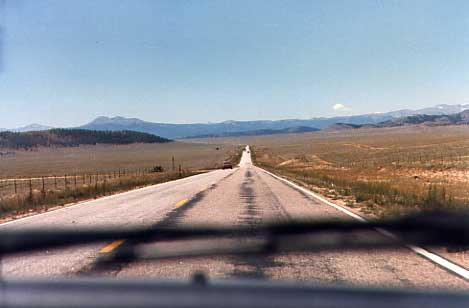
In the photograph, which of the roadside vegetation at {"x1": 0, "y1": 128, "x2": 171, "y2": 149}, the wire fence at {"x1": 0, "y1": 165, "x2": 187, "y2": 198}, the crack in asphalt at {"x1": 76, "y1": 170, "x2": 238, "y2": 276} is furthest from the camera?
the roadside vegetation at {"x1": 0, "y1": 128, "x2": 171, "y2": 149}

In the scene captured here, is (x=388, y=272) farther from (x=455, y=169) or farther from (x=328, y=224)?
(x=455, y=169)

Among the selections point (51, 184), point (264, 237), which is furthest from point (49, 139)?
point (264, 237)

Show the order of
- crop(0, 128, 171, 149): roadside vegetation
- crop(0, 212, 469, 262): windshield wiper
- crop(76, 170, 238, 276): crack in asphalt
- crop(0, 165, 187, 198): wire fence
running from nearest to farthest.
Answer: crop(76, 170, 238, 276): crack in asphalt < crop(0, 212, 469, 262): windshield wiper < crop(0, 165, 187, 198): wire fence < crop(0, 128, 171, 149): roadside vegetation

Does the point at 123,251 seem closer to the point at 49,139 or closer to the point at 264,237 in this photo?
the point at 264,237

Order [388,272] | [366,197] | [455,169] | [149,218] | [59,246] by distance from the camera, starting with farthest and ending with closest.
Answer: [455,169], [366,197], [149,218], [59,246], [388,272]

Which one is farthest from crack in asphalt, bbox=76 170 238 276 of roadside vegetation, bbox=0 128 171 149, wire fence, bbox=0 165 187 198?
roadside vegetation, bbox=0 128 171 149

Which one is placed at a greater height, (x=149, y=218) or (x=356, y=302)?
(x=356, y=302)

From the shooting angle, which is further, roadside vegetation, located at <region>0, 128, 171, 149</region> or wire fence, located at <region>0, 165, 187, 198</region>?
roadside vegetation, located at <region>0, 128, 171, 149</region>

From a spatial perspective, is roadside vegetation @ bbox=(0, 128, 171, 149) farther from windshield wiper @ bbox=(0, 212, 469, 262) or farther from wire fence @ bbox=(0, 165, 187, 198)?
windshield wiper @ bbox=(0, 212, 469, 262)

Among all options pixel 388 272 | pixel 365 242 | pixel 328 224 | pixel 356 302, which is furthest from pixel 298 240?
pixel 356 302

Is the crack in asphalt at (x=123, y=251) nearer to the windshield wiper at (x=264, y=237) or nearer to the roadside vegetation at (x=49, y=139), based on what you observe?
the windshield wiper at (x=264, y=237)

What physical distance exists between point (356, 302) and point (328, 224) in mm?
6940

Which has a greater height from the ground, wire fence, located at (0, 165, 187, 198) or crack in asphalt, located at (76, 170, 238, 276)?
crack in asphalt, located at (76, 170, 238, 276)

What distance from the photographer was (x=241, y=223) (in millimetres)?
10625
